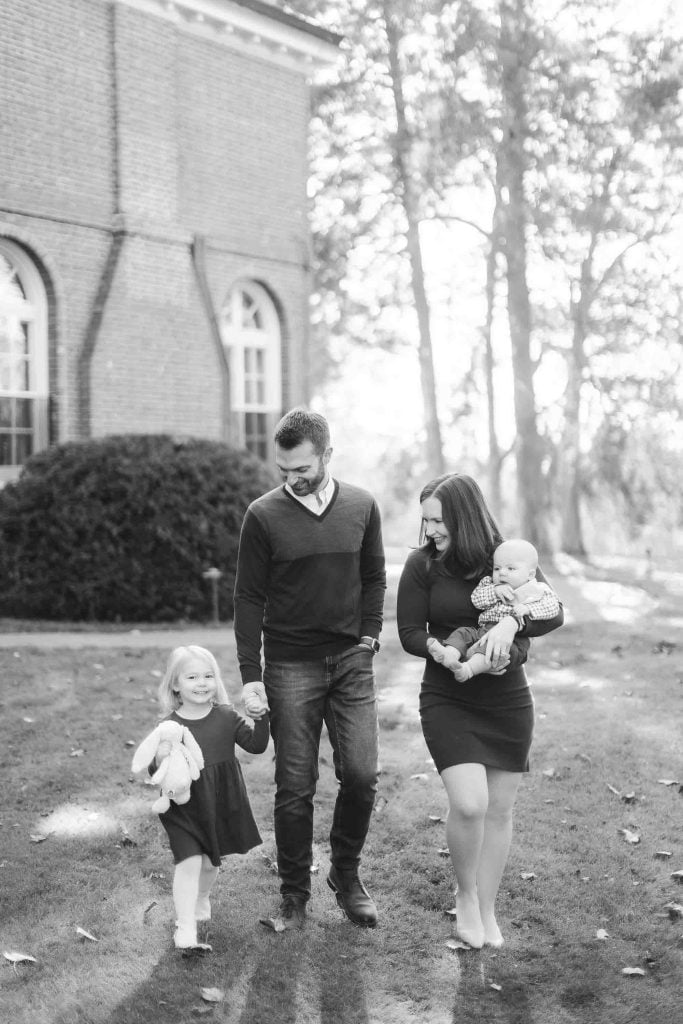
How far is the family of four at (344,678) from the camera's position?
14.1ft

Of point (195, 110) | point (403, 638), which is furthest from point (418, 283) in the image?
point (403, 638)

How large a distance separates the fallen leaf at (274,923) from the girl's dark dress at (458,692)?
3.17 ft

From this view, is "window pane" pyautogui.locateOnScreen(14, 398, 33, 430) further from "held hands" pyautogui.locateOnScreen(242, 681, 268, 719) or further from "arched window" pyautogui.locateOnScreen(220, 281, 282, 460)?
"held hands" pyautogui.locateOnScreen(242, 681, 268, 719)

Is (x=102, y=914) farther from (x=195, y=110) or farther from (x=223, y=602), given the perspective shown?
(x=195, y=110)

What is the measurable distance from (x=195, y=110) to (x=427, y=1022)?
1361cm

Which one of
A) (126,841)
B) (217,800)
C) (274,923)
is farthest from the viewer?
(126,841)

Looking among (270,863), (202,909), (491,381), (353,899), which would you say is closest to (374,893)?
(353,899)

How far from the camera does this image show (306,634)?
4.50m

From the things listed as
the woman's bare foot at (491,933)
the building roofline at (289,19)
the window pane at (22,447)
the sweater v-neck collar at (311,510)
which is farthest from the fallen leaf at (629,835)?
the building roofline at (289,19)

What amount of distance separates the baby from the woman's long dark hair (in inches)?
2.8

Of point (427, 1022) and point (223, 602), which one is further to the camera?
point (223, 602)

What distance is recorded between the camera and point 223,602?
40.3 ft

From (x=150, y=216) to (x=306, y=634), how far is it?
11.2m

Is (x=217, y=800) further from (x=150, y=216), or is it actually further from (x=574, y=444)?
(x=574, y=444)
